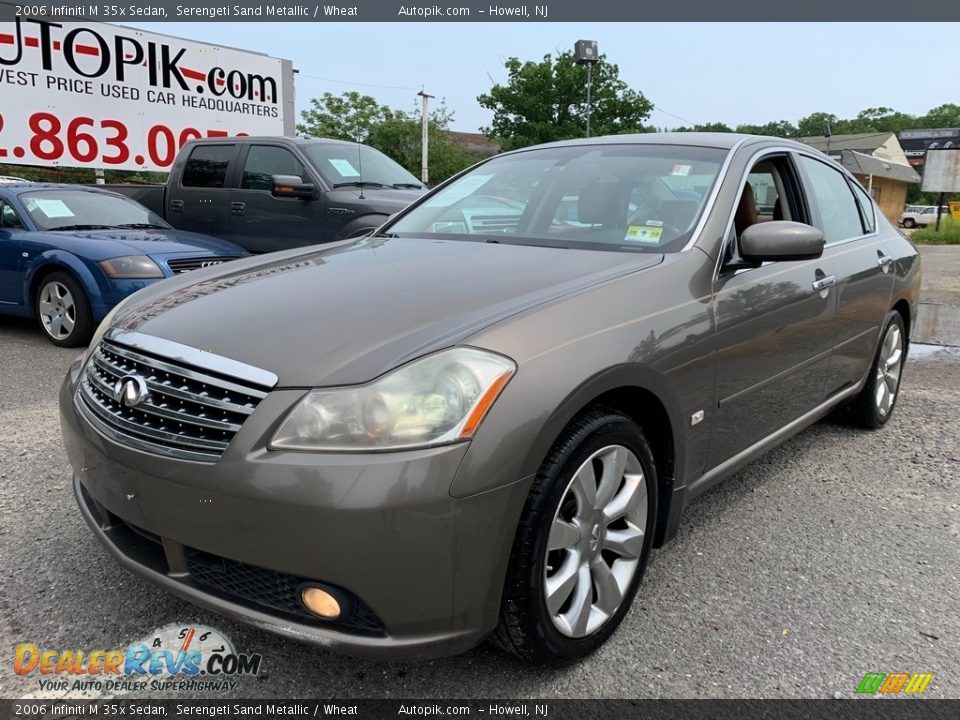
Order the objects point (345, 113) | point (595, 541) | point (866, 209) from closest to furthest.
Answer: point (595, 541)
point (866, 209)
point (345, 113)

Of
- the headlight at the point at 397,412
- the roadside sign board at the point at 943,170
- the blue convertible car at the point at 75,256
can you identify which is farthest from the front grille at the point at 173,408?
the roadside sign board at the point at 943,170

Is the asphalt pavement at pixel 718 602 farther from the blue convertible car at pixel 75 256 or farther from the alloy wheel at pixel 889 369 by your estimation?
the blue convertible car at pixel 75 256

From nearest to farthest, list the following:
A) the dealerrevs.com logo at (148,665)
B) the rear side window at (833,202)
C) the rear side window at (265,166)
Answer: the dealerrevs.com logo at (148,665) < the rear side window at (833,202) < the rear side window at (265,166)

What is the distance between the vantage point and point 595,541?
219cm

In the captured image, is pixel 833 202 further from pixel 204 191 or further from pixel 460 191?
pixel 204 191

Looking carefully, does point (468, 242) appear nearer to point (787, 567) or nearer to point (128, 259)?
point (787, 567)

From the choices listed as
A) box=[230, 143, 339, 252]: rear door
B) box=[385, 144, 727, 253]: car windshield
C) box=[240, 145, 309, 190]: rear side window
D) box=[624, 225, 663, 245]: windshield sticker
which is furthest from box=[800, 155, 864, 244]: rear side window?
box=[240, 145, 309, 190]: rear side window

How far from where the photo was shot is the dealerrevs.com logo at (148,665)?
213 centimetres

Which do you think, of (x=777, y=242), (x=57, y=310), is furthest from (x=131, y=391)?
(x=57, y=310)

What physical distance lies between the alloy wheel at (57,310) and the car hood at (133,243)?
37 cm

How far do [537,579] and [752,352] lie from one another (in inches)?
52.9

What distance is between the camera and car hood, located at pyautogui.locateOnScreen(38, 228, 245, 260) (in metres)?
6.43

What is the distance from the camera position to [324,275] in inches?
105

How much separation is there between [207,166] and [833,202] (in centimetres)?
701
